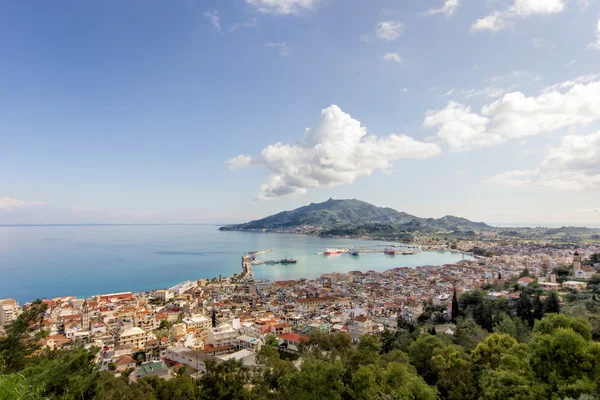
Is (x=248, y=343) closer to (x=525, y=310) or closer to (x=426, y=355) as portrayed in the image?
(x=426, y=355)

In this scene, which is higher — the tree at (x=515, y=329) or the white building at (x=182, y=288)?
the tree at (x=515, y=329)

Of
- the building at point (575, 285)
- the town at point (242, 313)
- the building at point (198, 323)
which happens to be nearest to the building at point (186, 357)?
the town at point (242, 313)

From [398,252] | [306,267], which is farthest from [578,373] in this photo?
[398,252]

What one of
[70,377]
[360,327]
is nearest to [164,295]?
[360,327]

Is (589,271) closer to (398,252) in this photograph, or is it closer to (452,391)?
(452,391)

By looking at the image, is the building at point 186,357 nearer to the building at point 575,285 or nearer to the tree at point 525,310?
the tree at point 525,310

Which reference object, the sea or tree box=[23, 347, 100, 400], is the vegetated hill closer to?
the sea

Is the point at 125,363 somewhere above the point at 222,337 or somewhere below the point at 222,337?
below
